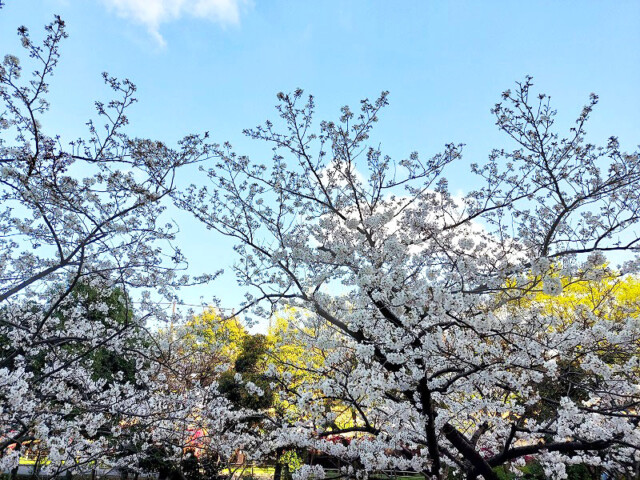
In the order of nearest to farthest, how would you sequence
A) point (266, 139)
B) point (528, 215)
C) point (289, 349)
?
1. point (528, 215)
2. point (266, 139)
3. point (289, 349)

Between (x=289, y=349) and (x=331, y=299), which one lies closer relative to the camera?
(x=331, y=299)

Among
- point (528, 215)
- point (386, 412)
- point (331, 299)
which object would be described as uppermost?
point (528, 215)

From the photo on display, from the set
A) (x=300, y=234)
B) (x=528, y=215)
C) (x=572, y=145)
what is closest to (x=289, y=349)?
(x=300, y=234)

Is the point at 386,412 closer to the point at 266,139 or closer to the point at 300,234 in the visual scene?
the point at 300,234

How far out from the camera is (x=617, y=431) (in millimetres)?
4570

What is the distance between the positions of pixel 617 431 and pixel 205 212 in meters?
6.27

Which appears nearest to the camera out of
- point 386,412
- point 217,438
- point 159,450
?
point 386,412

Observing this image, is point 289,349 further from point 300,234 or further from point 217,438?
point 300,234

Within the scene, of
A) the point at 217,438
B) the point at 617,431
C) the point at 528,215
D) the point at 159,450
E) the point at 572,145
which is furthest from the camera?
the point at 159,450

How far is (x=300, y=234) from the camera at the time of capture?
636 centimetres

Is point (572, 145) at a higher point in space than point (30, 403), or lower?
higher

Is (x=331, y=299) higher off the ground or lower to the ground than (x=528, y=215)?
lower

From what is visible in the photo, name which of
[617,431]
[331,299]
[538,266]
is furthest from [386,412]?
[538,266]

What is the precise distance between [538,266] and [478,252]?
10.2 ft
